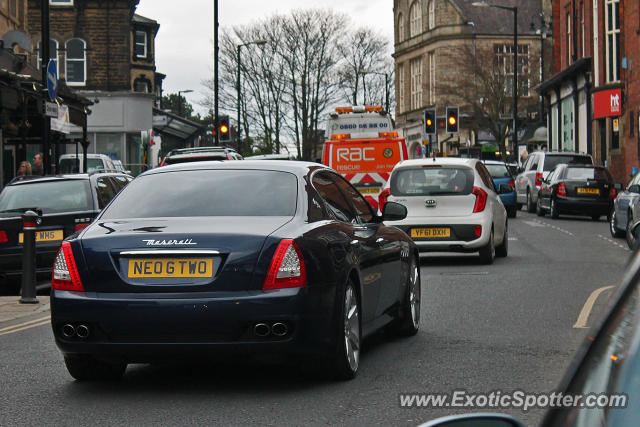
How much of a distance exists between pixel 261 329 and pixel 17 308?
6492 mm

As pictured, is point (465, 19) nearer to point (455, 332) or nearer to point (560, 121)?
point (560, 121)

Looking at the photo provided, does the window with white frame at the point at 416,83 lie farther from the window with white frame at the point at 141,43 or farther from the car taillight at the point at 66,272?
the car taillight at the point at 66,272

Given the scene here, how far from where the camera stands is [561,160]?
115 ft

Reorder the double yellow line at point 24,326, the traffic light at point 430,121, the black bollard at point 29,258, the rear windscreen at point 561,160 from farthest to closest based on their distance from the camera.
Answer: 1. the traffic light at point 430,121
2. the rear windscreen at point 561,160
3. the black bollard at point 29,258
4. the double yellow line at point 24,326

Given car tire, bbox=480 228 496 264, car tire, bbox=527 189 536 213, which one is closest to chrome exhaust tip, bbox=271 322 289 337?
car tire, bbox=480 228 496 264

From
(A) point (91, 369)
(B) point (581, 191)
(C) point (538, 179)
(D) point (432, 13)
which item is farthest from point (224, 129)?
(D) point (432, 13)

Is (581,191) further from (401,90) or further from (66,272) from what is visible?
(401,90)

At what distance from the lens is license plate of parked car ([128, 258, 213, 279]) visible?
6.52 meters

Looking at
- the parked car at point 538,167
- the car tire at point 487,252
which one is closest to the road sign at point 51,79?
the car tire at point 487,252

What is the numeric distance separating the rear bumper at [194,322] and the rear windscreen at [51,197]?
779 cm

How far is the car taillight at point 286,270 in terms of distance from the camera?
257 inches

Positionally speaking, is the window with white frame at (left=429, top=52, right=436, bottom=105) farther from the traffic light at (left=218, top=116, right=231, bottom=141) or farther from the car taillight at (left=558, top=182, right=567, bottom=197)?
the car taillight at (left=558, top=182, right=567, bottom=197)

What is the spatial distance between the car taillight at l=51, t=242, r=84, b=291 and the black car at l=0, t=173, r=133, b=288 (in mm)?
7190

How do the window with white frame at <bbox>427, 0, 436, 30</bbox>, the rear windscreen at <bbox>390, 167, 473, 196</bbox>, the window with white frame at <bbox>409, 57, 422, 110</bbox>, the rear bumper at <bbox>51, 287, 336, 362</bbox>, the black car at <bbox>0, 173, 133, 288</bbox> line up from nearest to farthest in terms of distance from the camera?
the rear bumper at <bbox>51, 287, 336, 362</bbox>
the black car at <bbox>0, 173, 133, 288</bbox>
the rear windscreen at <bbox>390, 167, 473, 196</bbox>
the window with white frame at <bbox>427, 0, 436, 30</bbox>
the window with white frame at <bbox>409, 57, 422, 110</bbox>
